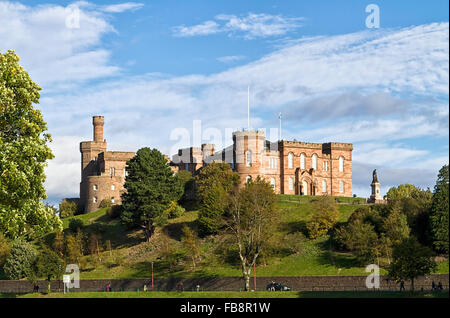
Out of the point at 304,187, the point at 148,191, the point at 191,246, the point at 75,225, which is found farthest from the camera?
the point at 304,187

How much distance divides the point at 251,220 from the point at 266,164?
29802mm

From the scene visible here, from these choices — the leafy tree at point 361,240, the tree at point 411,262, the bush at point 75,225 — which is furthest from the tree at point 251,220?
the bush at point 75,225

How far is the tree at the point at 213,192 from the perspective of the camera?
3051 inches

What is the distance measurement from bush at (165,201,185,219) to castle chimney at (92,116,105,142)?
2637 cm

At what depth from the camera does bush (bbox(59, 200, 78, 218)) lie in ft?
327

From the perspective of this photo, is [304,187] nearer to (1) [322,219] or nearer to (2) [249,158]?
(2) [249,158]

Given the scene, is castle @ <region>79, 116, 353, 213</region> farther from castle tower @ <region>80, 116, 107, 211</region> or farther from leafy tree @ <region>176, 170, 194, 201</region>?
leafy tree @ <region>176, 170, 194, 201</region>

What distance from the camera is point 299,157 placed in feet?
326

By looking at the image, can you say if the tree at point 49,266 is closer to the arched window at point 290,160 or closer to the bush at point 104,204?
the bush at point 104,204

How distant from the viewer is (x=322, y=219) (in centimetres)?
7338

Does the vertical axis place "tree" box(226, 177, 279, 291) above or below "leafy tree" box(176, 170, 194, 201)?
below

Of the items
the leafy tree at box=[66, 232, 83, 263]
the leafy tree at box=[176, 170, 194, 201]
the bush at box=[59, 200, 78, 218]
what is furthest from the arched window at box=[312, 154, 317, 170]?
the leafy tree at box=[66, 232, 83, 263]

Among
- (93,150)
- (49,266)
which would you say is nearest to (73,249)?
(49,266)

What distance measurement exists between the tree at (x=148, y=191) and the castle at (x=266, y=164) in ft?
36.5
